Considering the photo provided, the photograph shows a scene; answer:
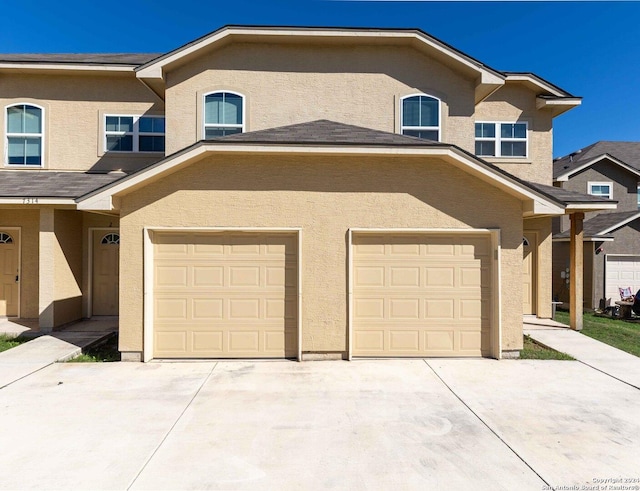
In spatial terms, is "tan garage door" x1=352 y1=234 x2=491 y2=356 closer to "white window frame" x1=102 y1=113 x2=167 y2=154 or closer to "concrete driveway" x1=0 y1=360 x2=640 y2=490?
"concrete driveway" x1=0 y1=360 x2=640 y2=490

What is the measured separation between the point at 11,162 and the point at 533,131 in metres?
15.6

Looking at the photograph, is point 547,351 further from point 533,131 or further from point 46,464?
point 46,464

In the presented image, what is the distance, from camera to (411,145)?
714 centimetres

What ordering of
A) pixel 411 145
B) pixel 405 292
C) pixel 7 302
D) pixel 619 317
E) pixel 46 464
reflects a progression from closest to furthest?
1. pixel 46 464
2. pixel 411 145
3. pixel 405 292
4. pixel 7 302
5. pixel 619 317

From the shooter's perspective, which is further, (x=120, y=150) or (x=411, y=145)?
(x=120, y=150)

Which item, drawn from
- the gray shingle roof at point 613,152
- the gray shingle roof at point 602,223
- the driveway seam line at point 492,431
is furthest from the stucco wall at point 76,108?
the gray shingle roof at point 613,152

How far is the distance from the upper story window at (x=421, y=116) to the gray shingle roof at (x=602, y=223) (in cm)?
826

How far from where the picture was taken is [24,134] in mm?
11156

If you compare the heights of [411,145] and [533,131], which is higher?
[533,131]

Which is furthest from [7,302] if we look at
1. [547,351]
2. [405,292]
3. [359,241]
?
[547,351]

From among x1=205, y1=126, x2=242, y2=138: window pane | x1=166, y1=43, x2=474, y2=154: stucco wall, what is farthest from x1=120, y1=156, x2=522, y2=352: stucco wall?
x1=166, y1=43, x2=474, y2=154: stucco wall

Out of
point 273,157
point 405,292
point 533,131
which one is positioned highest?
point 533,131

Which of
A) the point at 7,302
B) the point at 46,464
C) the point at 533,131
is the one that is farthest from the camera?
the point at 533,131

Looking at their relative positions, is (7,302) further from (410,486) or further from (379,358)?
(410,486)
